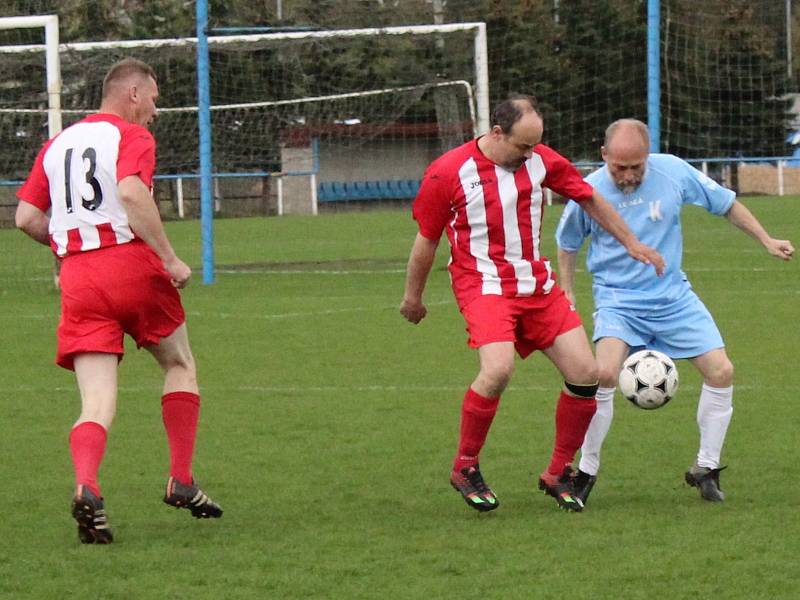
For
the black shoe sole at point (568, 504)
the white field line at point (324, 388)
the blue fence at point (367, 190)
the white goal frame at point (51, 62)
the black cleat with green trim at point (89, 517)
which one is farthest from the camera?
the blue fence at point (367, 190)

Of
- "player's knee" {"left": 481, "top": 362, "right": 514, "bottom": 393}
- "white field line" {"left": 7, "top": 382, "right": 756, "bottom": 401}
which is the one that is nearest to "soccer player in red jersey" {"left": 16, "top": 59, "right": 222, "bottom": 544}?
"player's knee" {"left": 481, "top": 362, "right": 514, "bottom": 393}

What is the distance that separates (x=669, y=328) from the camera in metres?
6.51

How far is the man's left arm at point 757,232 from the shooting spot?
6.48 m

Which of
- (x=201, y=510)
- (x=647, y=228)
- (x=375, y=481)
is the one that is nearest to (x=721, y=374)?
(x=647, y=228)

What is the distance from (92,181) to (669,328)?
248 cm

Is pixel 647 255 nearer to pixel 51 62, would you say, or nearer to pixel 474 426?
pixel 474 426

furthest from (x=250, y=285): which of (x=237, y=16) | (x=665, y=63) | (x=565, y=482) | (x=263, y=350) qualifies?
(x=237, y=16)

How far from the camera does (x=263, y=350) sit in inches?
465

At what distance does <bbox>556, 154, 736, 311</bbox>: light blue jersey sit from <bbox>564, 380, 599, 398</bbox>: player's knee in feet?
1.52

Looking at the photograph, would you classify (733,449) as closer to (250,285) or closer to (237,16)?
(250,285)

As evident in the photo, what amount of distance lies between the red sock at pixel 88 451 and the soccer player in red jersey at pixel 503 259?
1374 millimetres

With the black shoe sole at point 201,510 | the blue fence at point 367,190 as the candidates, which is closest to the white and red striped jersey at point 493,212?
the black shoe sole at point 201,510

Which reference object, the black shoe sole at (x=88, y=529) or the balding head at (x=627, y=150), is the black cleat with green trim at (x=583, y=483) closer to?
the balding head at (x=627, y=150)

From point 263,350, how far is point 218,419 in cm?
311
